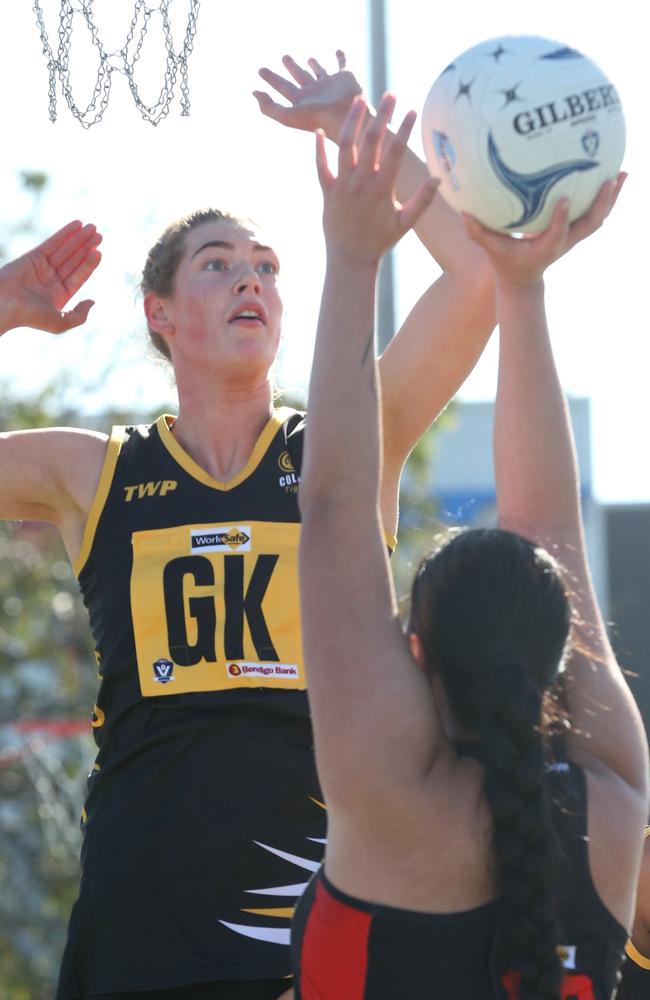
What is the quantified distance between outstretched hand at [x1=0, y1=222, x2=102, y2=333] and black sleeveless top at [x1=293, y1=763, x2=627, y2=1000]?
1986 mm

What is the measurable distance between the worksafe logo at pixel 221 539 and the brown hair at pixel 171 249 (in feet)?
2.34

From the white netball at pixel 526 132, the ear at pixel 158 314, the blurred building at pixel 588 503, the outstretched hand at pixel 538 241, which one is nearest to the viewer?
the outstretched hand at pixel 538 241

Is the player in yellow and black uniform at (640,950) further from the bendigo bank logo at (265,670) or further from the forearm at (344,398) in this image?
the forearm at (344,398)

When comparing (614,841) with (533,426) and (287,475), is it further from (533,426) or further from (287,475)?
(287,475)

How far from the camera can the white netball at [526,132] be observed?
2.60m

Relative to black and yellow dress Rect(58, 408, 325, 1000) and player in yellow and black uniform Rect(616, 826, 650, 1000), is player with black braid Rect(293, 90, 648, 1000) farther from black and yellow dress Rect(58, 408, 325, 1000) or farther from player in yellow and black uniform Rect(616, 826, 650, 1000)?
black and yellow dress Rect(58, 408, 325, 1000)

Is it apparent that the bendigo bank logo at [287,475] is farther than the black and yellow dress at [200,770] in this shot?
Yes

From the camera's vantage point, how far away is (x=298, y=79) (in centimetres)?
332

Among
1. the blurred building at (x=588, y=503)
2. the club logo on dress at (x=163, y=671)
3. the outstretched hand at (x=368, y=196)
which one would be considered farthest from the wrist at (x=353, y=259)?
the blurred building at (x=588, y=503)

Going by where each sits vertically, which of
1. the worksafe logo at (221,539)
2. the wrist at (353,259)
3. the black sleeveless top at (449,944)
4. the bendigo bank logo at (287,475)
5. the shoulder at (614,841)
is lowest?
the black sleeveless top at (449,944)

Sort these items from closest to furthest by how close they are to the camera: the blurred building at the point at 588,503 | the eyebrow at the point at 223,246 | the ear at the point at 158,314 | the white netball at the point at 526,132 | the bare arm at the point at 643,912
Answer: the white netball at the point at 526,132 < the bare arm at the point at 643,912 < the eyebrow at the point at 223,246 < the ear at the point at 158,314 < the blurred building at the point at 588,503

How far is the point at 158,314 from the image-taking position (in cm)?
396

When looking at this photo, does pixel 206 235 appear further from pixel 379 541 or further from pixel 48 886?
pixel 48 886

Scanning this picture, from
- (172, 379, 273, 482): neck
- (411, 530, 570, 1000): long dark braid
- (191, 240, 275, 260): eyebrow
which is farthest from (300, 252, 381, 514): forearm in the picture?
(191, 240, 275, 260): eyebrow
